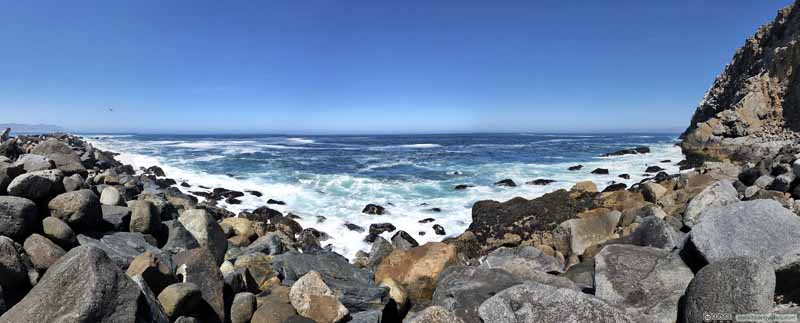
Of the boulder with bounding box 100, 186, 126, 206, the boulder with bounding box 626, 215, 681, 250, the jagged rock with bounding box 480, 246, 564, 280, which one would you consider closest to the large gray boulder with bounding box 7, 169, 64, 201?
the boulder with bounding box 100, 186, 126, 206

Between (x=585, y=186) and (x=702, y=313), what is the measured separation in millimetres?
12034

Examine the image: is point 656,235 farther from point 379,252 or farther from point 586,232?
point 379,252

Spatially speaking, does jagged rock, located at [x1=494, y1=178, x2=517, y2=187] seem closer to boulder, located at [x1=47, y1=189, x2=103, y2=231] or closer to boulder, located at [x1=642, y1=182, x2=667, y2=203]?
boulder, located at [x1=642, y1=182, x2=667, y2=203]

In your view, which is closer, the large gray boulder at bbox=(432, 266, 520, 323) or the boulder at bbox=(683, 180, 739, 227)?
the large gray boulder at bbox=(432, 266, 520, 323)

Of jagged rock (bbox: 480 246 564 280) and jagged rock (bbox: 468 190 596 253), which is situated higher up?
jagged rock (bbox: 480 246 564 280)

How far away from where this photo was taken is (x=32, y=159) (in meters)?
6.25

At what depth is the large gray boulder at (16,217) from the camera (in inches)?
162

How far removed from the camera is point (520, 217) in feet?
39.3

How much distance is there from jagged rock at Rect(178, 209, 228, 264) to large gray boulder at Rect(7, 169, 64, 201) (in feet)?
5.98

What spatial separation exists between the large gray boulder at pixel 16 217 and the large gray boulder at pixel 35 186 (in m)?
0.40

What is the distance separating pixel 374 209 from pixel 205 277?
965 cm

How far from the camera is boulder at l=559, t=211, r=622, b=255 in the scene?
803cm

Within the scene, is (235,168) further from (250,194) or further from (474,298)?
(474,298)

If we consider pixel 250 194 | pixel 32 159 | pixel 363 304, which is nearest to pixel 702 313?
pixel 363 304
